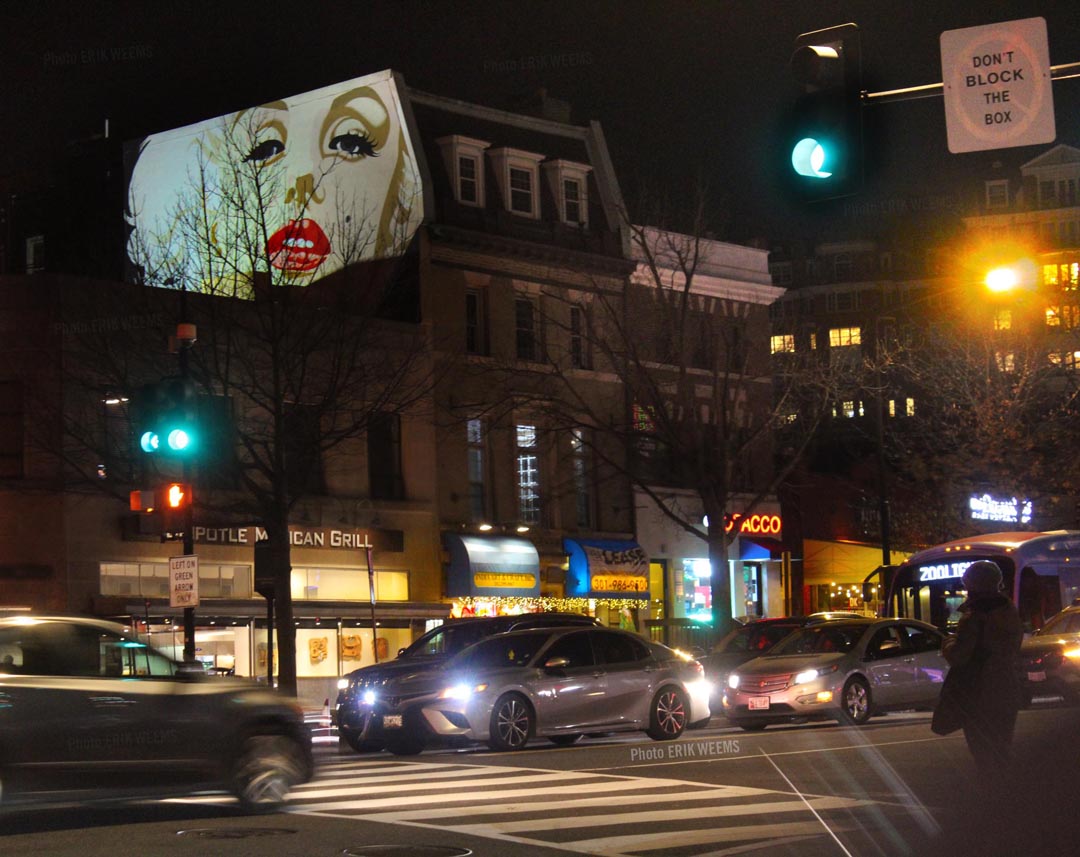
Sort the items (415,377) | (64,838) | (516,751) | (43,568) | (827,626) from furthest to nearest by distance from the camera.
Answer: (415,377) < (43,568) < (827,626) < (516,751) < (64,838)

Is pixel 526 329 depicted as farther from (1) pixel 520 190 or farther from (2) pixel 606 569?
(2) pixel 606 569

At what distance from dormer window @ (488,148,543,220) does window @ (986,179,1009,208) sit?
5987cm

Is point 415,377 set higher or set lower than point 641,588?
higher

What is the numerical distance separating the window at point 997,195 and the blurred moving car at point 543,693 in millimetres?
81102

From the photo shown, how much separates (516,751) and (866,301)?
8300 cm

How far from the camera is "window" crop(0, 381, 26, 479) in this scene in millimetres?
31875

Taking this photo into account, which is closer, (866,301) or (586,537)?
(586,537)

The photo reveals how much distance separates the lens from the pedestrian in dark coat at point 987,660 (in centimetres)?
1123

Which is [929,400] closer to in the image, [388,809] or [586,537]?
[586,537]

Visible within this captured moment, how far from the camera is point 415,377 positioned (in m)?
38.4

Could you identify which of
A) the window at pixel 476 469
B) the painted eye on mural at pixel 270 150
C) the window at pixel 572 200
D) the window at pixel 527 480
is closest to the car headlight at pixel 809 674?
the window at pixel 476 469

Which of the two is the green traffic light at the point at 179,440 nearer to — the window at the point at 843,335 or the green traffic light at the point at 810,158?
the green traffic light at the point at 810,158

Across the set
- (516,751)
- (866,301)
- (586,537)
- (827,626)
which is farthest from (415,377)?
(866,301)

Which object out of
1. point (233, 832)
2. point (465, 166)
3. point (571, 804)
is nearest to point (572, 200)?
point (465, 166)
